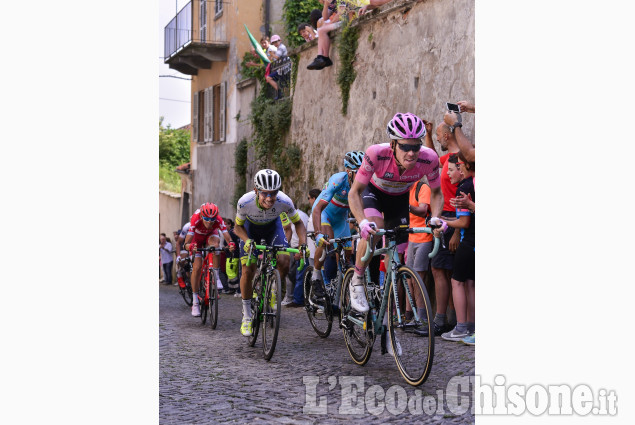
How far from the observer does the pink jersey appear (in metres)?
6.58

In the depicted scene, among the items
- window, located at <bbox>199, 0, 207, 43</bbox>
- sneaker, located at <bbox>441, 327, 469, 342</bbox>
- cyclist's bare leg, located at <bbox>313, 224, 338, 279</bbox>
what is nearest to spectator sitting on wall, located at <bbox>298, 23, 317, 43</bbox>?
cyclist's bare leg, located at <bbox>313, 224, 338, 279</bbox>

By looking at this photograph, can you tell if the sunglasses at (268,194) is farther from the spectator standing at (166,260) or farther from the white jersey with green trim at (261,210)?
the spectator standing at (166,260)

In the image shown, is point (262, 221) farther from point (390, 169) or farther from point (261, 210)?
point (390, 169)

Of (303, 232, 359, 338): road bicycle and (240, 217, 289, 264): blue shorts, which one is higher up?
(240, 217, 289, 264): blue shorts

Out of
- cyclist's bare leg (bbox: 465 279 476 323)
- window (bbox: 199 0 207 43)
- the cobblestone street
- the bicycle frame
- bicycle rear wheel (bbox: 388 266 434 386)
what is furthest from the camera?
window (bbox: 199 0 207 43)

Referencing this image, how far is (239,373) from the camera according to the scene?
263 inches

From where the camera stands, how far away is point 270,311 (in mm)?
7684

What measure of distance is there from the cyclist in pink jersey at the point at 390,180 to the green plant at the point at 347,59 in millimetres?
7787

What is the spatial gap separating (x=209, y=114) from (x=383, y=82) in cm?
1370

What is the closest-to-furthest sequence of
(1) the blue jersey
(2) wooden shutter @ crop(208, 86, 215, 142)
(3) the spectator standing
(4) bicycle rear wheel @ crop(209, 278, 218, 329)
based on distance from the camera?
(1) the blue jersey < (4) bicycle rear wheel @ crop(209, 278, 218, 329) < (3) the spectator standing < (2) wooden shutter @ crop(208, 86, 215, 142)

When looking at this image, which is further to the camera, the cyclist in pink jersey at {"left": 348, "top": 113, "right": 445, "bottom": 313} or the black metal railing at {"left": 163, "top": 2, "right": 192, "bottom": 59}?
the black metal railing at {"left": 163, "top": 2, "right": 192, "bottom": 59}

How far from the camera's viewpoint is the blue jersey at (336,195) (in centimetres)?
874

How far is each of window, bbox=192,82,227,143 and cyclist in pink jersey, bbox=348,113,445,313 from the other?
58.0 ft

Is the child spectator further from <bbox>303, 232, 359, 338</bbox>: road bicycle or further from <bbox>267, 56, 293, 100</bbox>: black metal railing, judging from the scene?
<bbox>267, 56, 293, 100</bbox>: black metal railing
